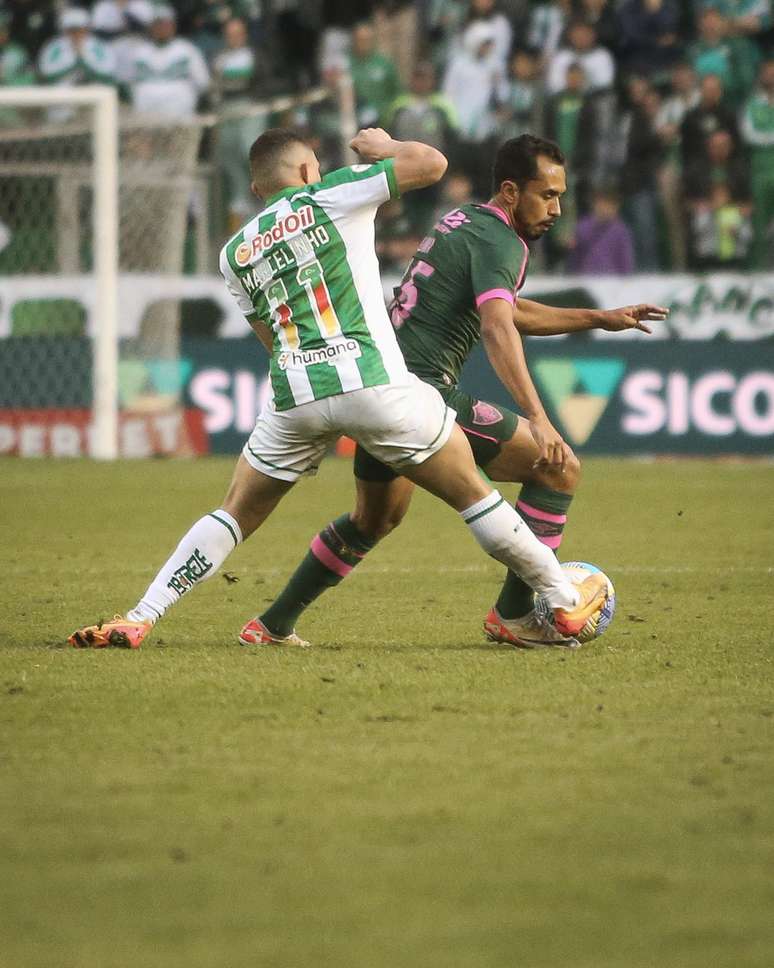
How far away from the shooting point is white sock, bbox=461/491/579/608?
5891 mm

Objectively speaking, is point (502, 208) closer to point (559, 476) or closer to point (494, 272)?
point (494, 272)

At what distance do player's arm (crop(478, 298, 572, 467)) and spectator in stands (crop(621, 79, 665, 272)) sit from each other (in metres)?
10.8

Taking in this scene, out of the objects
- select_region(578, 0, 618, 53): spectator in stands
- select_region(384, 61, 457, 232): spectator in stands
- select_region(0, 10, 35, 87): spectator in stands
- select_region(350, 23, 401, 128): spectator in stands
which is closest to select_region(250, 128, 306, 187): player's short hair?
select_region(384, 61, 457, 232): spectator in stands

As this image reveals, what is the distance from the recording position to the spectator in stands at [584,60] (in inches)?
669

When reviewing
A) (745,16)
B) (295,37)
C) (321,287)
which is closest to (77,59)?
(295,37)

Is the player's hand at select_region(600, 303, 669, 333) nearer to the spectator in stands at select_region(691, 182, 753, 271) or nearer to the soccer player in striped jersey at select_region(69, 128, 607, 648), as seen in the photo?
the soccer player in striped jersey at select_region(69, 128, 607, 648)

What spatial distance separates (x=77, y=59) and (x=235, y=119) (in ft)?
8.20

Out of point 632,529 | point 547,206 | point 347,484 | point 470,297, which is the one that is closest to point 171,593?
point 470,297

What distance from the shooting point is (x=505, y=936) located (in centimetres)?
312

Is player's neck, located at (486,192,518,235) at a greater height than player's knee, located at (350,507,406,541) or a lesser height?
greater

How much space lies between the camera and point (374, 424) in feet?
18.9

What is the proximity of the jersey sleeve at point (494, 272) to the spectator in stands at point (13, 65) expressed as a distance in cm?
1386

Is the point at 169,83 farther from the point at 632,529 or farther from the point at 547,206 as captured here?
the point at 547,206

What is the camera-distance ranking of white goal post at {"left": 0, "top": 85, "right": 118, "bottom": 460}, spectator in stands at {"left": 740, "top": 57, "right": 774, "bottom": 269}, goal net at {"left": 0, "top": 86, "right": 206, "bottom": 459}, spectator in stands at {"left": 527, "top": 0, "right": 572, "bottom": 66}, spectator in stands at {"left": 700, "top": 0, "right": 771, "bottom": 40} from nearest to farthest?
white goal post at {"left": 0, "top": 85, "right": 118, "bottom": 460}, goal net at {"left": 0, "top": 86, "right": 206, "bottom": 459}, spectator in stands at {"left": 740, "top": 57, "right": 774, "bottom": 269}, spectator in stands at {"left": 700, "top": 0, "right": 771, "bottom": 40}, spectator in stands at {"left": 527, "top": 0, "right": 572, "bottom": 66}
